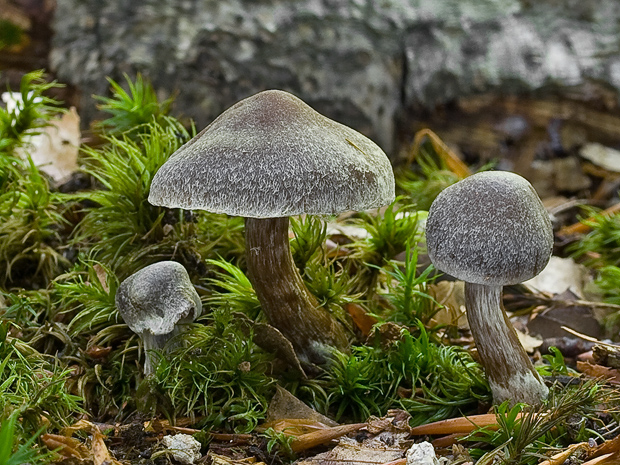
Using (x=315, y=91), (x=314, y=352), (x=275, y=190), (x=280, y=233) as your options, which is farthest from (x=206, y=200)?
(x=315, y=91)

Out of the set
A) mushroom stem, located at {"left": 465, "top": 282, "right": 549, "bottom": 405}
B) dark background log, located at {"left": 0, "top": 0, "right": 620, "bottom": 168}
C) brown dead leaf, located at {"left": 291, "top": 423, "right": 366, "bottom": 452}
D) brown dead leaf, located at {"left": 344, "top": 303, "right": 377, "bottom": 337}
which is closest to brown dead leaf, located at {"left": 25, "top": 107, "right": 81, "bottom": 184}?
dark background log, located at {"left": 0, "top": 0, "right": 620, "bottom": 168}

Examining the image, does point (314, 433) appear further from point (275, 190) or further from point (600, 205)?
point (600, 205)

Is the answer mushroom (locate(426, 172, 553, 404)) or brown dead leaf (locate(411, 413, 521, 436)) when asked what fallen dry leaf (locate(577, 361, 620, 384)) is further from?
brown dead leaf (locate(411, 413, 521, 436))

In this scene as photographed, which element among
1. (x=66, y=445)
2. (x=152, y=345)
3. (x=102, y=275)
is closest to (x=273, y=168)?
(x=152, y=345)

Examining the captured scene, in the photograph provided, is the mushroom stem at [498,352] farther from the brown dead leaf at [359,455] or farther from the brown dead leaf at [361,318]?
the brown dead leaf at [361,318]

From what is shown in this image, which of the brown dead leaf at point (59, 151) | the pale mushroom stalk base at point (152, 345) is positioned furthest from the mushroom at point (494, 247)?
the brown dead leaf at point (59, 151)
